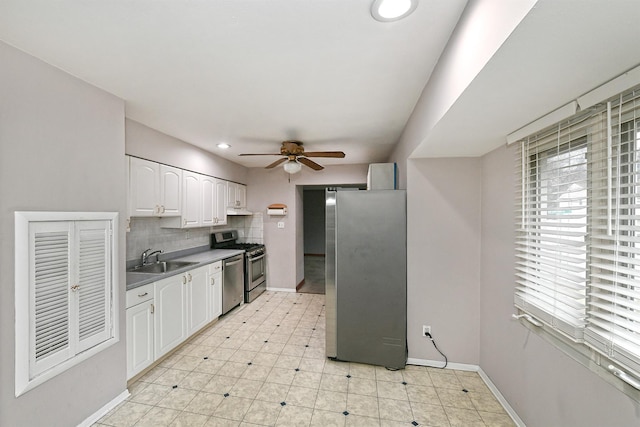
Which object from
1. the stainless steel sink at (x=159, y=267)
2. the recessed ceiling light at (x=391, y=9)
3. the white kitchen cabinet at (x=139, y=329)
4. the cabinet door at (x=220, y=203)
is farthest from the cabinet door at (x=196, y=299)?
the recessed ceiling light at (x=391, y=9)

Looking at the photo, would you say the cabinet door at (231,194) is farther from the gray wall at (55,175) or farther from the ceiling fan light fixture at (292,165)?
the gray wall at (55,175)

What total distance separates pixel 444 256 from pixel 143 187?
3.22 metres

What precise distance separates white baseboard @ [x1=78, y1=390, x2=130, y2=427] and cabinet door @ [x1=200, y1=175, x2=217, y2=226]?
2.12 m

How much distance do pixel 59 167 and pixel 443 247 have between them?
3.16 metres

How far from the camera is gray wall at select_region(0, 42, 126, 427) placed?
1395 millimetres

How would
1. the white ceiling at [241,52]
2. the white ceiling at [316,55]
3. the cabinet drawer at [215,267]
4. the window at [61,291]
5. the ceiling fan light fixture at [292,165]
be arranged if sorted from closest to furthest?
1. the white ceiling at [316,55]
2. the white ceiling at [241,52]
3. the window at [61,291]
4. the ceiling fan light fixture at [292,165]
5. the cabinet drawer at [215,267]

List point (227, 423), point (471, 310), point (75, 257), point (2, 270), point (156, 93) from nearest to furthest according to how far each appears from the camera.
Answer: point (2, 270) → point (75, 257) → point (227, 423) → point (156, 93) → point (471, 310)

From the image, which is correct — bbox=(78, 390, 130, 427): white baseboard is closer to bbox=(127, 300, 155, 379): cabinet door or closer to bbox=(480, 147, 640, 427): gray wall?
bbox=(127, 300, 155, 379): cabinet door

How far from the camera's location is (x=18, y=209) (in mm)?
1444

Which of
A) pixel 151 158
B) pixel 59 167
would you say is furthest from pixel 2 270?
pixel 151 158

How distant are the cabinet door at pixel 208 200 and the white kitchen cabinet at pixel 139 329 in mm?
1439

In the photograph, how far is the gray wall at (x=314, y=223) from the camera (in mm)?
9062

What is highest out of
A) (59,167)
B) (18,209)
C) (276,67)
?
(276,67)

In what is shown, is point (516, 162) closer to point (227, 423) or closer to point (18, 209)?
point (227, 423)
